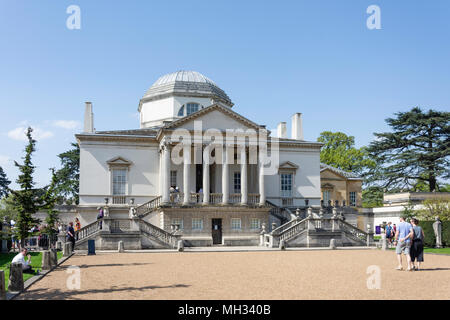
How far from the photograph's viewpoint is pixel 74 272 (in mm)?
17094

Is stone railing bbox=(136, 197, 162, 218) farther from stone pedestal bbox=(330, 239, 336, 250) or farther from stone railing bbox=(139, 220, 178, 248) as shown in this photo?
stone pedestal bbox=(330, 239, 336, 250)

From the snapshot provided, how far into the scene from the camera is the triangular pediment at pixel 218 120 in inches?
1395

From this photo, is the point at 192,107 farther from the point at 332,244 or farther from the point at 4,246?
the point at 4,246

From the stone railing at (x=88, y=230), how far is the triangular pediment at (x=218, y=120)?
9.93 m

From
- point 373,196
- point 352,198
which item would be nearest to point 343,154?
point 373,196

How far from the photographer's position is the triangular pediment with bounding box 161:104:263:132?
35.4m

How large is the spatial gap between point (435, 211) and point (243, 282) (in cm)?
2715

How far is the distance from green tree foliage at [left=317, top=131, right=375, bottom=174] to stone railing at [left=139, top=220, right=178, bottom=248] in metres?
41.4

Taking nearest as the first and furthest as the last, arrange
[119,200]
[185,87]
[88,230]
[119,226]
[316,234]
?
[88,230] < [316,234] < [119,226] < [119,200] < [185,87]

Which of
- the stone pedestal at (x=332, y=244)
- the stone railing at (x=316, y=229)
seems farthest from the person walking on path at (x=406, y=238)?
the stone railing at (x=316, y=229)

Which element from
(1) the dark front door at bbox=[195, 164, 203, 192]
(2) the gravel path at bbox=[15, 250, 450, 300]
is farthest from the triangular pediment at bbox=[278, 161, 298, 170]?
(2) the gravel path at bbox=[15, 250, 450, 300]

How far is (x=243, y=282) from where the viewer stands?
1371cm

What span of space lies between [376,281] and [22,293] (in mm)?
10334

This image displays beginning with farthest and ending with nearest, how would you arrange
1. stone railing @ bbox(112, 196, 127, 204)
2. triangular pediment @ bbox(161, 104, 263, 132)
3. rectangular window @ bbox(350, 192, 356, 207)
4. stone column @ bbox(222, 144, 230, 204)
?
rectangular window @ bbox(350, 192, 356, 207) < stone railing @ bbox(112, 196, 127, 204) < triangular pediment @ bbox(161, 104, 263, 132) < stone column @ bbox(222, 144, 230, 204)
